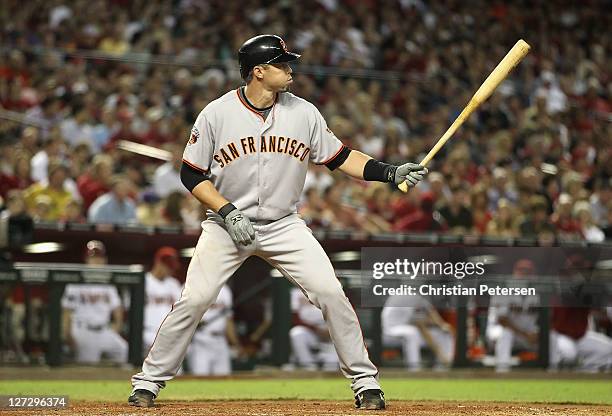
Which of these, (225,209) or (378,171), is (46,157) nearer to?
(225,209)

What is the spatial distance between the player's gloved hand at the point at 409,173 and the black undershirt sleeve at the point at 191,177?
41.3 inches

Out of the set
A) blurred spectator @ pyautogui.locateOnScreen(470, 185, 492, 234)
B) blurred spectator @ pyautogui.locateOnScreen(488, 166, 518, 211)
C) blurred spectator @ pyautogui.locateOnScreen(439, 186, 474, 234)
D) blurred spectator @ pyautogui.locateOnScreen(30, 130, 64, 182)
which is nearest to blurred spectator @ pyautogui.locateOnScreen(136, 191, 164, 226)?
blurred spectator @ pyautogui.locateOnScreen(30, 130, 64, 182)

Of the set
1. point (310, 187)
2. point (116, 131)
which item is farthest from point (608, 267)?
point (116, 131)

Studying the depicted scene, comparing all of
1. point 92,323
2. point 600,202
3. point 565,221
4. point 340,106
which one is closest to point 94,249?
point 92,323

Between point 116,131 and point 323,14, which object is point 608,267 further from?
point 323,14

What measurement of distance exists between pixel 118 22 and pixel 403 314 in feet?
21.6

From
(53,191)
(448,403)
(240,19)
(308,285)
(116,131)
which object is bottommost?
(448,403)

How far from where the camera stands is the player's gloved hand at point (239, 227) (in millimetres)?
5914

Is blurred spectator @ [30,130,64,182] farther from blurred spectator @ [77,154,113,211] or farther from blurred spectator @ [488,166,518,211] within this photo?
blurred spectator @ [488,166,518,211]

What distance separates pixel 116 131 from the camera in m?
13.1

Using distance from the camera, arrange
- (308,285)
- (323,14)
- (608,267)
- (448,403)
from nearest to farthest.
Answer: (308,285) → (448,403) → (608,267) → (323,14)

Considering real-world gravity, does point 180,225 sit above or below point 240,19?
below

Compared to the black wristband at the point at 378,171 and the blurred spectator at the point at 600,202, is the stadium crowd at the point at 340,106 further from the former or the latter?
the black wristband at the point at 378,171

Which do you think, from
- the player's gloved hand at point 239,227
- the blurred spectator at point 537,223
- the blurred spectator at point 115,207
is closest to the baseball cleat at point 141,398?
the player's gloved hand at point 239,227
